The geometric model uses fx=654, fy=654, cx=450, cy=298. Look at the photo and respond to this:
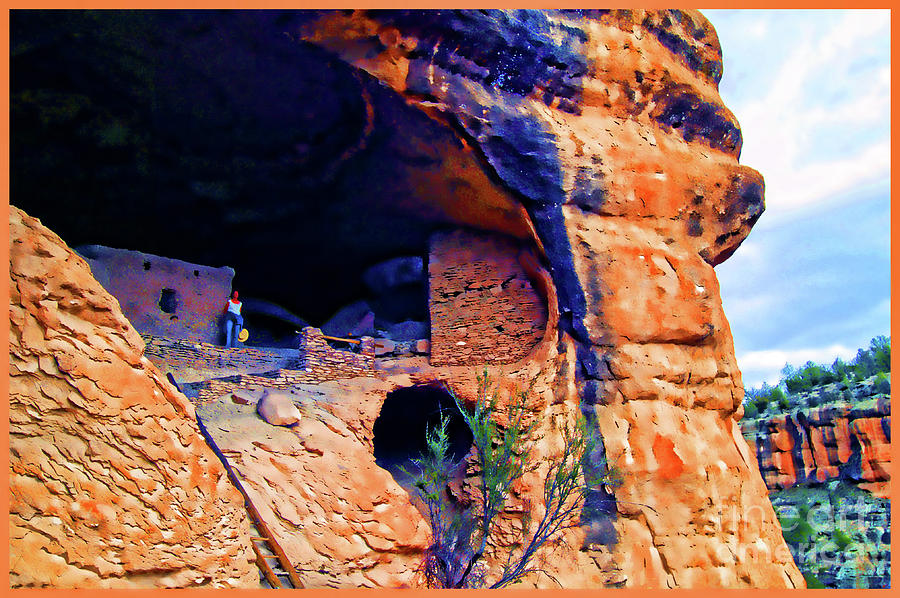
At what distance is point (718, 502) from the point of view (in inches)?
294

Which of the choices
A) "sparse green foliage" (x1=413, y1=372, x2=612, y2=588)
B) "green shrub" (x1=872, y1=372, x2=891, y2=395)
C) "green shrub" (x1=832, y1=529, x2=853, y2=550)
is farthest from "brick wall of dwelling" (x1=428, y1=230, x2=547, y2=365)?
"green shrub" (x1=872, y1=372, x2=891, y2=395)

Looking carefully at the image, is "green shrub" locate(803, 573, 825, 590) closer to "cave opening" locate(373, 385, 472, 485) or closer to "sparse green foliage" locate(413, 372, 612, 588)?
"cave opening" locate(373, 385, 472, 485)

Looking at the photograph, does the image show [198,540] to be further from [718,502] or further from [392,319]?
[392,319]

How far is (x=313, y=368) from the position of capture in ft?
29.0

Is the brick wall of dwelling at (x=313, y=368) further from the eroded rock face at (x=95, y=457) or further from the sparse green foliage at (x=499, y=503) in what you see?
the eroded rock face at (x=95, y=457)

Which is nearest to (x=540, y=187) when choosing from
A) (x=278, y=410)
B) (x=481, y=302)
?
(x=481, y=302)

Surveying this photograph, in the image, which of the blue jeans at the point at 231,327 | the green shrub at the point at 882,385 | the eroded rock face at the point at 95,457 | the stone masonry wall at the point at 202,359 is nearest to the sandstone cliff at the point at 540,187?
the stone masonry wall at the point at 202,359

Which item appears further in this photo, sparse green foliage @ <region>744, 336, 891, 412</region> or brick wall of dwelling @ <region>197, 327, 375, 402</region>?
sparse green foliage @ <region>744, 336, 891, 412</region>

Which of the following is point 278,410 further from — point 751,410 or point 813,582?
point 751,410

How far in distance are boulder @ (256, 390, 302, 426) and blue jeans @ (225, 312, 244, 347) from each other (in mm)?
2601

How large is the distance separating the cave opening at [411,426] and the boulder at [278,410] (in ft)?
5.95

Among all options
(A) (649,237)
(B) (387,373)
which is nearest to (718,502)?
(A) (649,237)

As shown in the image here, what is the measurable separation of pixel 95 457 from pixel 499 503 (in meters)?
4.16

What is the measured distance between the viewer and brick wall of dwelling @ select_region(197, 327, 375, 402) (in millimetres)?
8305
